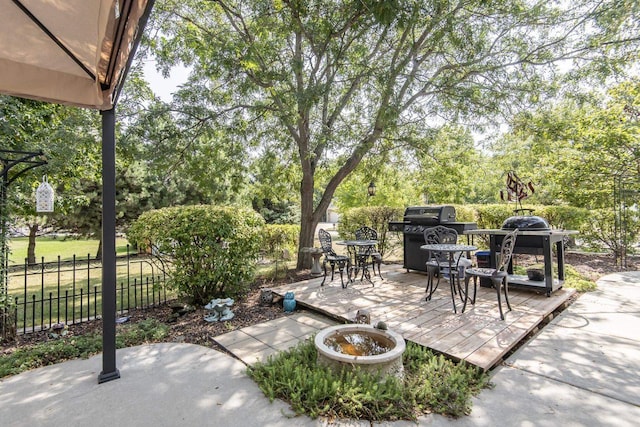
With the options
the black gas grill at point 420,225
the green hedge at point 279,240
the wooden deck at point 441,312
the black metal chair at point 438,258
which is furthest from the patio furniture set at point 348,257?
the green hedge at point 279,240

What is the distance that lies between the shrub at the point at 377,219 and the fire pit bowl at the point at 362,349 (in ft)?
18.9

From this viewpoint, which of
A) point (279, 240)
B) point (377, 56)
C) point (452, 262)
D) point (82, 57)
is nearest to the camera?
point (82, 57)

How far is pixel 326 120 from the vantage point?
6.66 m

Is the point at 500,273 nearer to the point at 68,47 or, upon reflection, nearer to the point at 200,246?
the point at 200,246

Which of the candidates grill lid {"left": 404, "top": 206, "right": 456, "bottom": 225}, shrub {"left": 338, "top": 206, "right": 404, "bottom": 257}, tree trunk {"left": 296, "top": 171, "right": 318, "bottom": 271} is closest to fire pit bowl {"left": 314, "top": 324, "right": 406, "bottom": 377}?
grill lid {"left": 404, "top": 206, "right": 456, "bottom": 225}

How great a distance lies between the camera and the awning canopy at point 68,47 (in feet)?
5.55

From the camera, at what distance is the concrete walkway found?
6.64 ft

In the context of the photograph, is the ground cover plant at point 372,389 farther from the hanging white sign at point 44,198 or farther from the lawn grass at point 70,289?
the hanging white sign at point 44,198

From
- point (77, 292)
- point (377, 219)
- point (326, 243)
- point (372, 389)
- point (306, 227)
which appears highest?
point (377, 219)

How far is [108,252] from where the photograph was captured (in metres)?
2.55

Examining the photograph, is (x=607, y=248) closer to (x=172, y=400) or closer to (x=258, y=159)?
(x=258, y=159)

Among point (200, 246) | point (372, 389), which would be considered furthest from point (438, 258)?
point (200, 246)

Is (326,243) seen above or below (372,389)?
above

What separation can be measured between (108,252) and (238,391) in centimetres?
157
